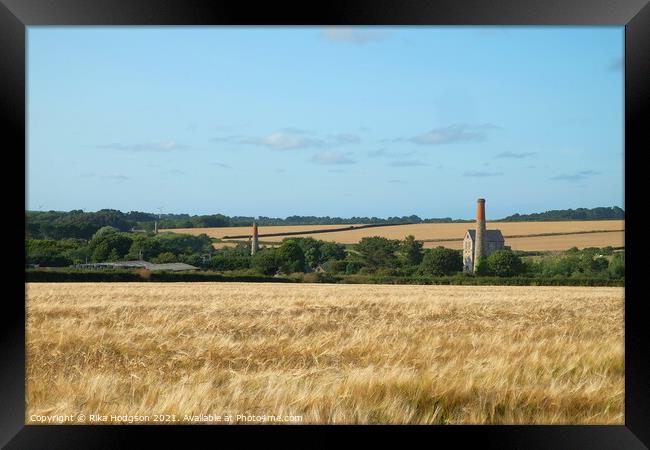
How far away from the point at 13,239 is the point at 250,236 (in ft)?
95.2

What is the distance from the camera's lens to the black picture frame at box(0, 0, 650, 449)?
314 cm

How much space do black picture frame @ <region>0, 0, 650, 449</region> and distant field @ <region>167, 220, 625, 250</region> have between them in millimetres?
25621

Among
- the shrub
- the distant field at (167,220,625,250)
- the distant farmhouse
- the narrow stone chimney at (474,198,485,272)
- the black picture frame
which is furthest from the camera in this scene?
the narrow stone chimney at (474,198,485,272)

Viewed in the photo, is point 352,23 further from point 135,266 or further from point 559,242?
point 559,242

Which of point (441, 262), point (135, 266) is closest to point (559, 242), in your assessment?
point (441, 262)

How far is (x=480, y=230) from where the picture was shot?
3700 centimetres

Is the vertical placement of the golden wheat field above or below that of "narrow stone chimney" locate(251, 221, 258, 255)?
below

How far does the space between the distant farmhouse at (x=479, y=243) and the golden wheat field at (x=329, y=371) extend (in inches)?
1149

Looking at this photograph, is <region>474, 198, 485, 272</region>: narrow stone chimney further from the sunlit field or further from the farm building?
the farm building

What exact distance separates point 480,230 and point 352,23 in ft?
114

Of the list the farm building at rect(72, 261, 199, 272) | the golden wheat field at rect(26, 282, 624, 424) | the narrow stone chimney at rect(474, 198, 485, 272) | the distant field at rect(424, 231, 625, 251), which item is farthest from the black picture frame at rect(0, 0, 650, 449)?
the narrow stone chimney at rect(474, 198, 485, 272)

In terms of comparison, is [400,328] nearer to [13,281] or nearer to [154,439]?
[154,439]

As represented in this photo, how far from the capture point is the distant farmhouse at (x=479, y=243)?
115 feet

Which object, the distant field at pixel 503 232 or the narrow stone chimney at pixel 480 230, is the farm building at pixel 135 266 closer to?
the distant field at pixel 503 232
